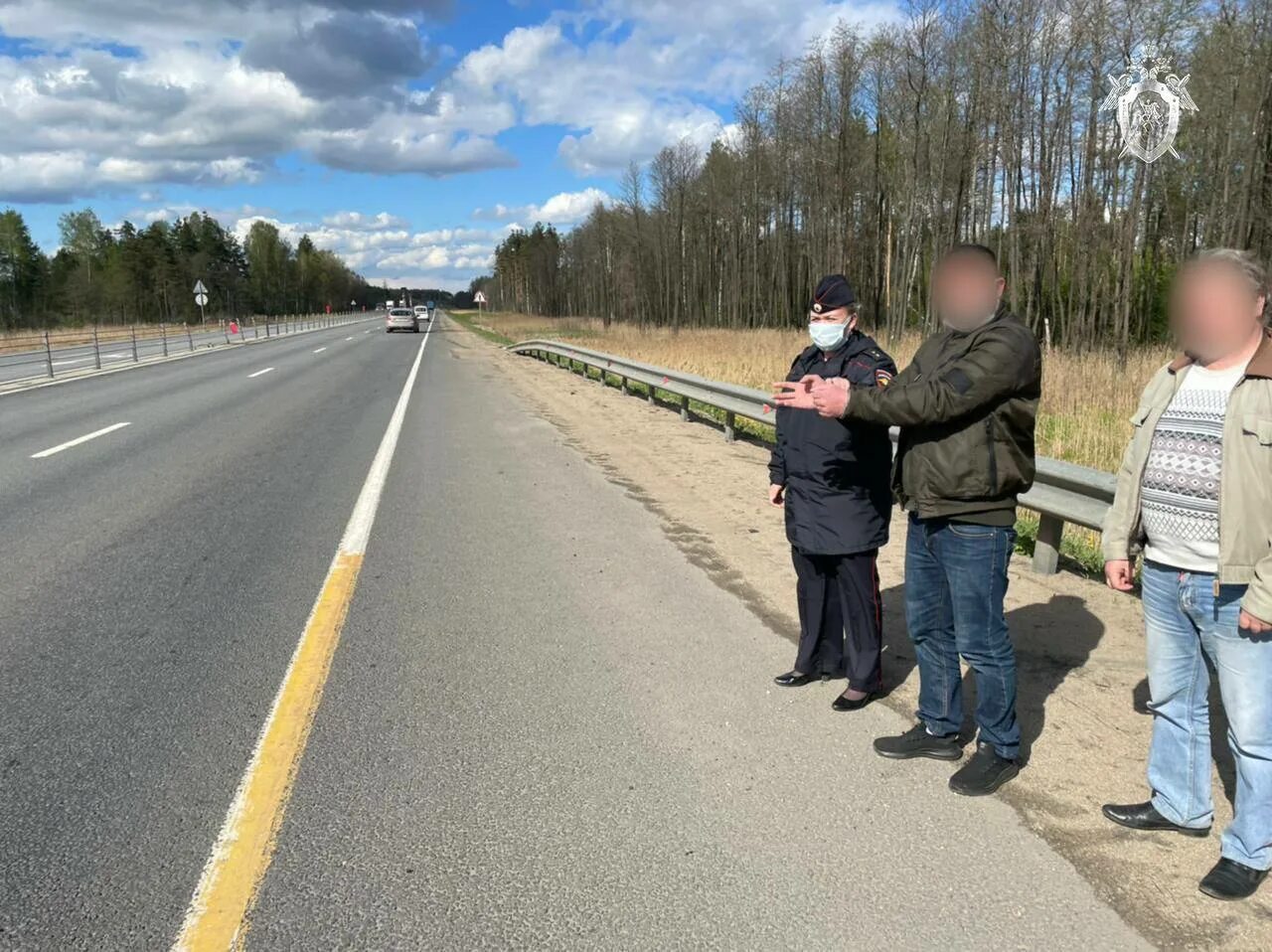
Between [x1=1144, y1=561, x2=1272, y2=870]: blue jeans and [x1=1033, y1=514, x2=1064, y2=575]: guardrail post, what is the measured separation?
9.88 ft

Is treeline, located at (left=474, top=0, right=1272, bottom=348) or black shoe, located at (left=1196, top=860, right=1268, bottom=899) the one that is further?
treeline, located at (left=474, top=0, right=1272, bottom=348)

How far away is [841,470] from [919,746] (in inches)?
48.8

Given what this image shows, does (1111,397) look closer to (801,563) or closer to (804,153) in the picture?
(801,563)

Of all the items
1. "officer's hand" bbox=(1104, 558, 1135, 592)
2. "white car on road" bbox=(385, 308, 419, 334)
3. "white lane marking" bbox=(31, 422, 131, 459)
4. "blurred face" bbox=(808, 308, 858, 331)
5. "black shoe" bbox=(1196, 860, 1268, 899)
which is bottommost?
"black shoe" bbox=(1196, 860, 1268, 899)

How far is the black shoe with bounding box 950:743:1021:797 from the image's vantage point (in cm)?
322

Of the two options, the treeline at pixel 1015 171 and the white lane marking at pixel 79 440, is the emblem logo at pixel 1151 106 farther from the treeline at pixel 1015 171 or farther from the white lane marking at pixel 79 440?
the white lane marking at pixel 79 440

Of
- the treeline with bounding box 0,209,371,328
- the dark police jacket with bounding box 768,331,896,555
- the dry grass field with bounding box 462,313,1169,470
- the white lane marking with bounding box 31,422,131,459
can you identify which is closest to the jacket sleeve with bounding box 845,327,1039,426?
the dark police jacket with bounding box 768,331,896,555

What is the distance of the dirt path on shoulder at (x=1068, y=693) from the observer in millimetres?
2600

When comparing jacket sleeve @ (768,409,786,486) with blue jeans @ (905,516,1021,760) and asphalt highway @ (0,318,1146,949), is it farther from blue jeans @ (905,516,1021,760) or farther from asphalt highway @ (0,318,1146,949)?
asphalt highway @ (0,318,1146,949)

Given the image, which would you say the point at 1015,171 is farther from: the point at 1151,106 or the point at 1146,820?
the point at 1146,820

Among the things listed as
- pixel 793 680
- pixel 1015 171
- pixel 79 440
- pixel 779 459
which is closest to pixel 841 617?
pixel 793 680

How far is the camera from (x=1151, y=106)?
18.8 metres

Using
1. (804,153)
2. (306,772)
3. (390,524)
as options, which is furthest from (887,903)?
(804,153)

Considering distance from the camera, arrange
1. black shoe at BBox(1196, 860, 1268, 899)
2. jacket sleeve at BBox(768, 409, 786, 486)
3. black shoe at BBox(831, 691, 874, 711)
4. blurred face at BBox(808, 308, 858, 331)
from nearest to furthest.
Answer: black shoe at BBox(1196, 860, 1268, 899) → blurred face at BBox(808, 308, 858, 331) → black shoe at BBox(831, 691, 874, 711) → jacket sleeve at BBox(768, 409, 786, 486)
